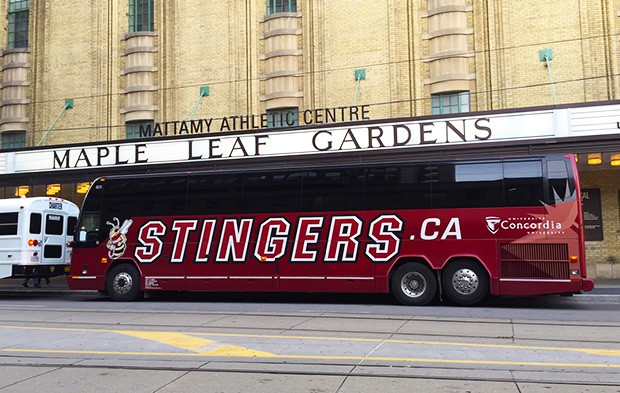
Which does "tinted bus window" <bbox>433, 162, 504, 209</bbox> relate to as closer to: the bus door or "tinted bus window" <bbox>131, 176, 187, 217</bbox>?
"tinted bus window" <bbox>131, 176, 187, 217</bbox>

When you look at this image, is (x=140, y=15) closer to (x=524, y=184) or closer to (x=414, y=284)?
(x=414, y=284)

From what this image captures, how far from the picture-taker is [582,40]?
1958 centimetres

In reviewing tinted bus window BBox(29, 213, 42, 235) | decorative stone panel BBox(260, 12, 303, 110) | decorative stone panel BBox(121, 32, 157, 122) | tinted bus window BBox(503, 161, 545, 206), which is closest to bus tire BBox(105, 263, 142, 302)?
tinted bus window BBox(29, 213, 42, 235)

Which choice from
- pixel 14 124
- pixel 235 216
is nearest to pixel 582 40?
pixel 235 216

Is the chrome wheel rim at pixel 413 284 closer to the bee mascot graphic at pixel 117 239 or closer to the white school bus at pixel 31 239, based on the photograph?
the bee mascot graphic at pixel 117 239

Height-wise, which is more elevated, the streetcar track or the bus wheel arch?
the bus wheel arch

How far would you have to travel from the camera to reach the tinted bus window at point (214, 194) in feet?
49.6

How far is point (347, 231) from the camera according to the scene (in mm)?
14094

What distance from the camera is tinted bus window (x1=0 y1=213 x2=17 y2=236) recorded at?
17.0m

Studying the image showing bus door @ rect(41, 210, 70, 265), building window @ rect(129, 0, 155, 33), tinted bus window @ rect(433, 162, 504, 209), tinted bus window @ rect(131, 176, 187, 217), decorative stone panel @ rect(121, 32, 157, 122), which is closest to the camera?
tinted bus window @ rect(433, 162, 504, 209)

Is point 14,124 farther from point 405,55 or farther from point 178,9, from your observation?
point 405,55

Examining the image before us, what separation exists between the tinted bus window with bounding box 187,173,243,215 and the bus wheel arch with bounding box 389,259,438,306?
14.7ft

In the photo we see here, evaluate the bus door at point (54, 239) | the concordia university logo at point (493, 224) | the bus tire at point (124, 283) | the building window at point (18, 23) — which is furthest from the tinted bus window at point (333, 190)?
the building window at point (18, 23)

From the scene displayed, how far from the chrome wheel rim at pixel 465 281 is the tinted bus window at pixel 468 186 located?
1.55 metres
